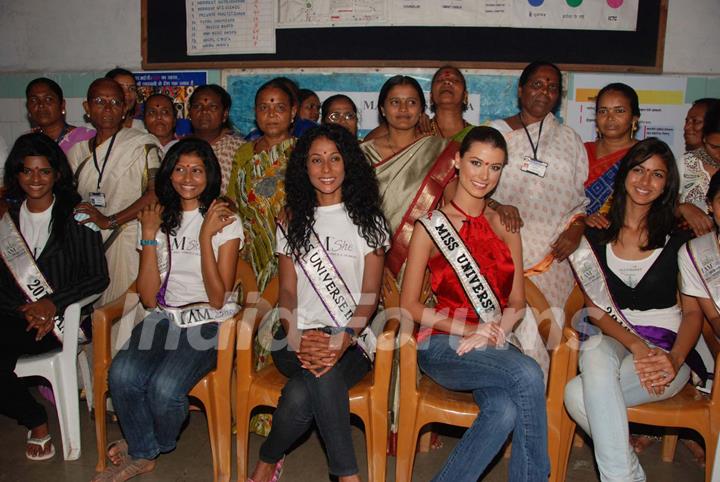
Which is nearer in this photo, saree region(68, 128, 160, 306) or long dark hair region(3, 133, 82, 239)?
long dark hair region(3, 133, 82, 239)

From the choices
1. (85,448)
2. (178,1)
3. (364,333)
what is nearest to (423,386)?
(364,333)

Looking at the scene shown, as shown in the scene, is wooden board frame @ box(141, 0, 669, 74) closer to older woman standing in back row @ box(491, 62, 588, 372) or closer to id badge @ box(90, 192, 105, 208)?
older woman standing in back row @ box(491, 62, 588, 372)

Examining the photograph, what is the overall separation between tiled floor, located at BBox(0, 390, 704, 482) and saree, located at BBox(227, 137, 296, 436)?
25cm

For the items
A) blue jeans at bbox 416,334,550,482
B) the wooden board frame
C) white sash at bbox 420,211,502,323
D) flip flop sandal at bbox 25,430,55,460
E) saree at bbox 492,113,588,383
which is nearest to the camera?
blue jeans at bbox 416,334,550,482

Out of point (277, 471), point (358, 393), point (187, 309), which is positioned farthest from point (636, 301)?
point (187, 309)

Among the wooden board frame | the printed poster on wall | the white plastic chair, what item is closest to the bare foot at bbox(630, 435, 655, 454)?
the wooden board frame

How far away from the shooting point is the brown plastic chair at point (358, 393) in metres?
2.02

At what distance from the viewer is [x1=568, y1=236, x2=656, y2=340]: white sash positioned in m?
2.15

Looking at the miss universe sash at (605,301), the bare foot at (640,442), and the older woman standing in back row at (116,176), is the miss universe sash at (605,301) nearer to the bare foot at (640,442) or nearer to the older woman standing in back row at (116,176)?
the bare foot at (640,442)

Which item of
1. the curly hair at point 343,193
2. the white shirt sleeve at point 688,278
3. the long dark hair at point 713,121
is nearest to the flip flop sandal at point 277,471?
the curly hair at point 343,193

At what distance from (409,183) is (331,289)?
61 centimetres

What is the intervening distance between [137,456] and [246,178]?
120 centimetres

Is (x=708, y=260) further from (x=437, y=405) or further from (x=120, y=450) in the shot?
(x=120, y=450)

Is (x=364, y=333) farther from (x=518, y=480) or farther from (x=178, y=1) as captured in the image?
(x=178, y=1)
